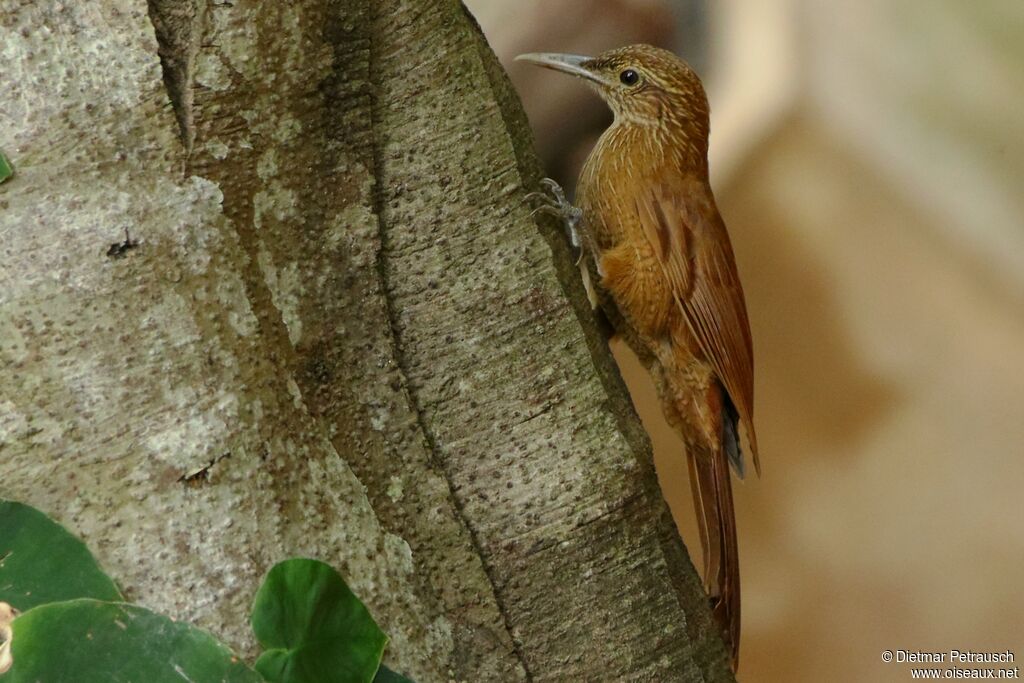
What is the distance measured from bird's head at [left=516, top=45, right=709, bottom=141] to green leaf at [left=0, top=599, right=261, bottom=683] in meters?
1.14

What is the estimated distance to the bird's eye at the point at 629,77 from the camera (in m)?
1.67

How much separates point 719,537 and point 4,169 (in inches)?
39.7

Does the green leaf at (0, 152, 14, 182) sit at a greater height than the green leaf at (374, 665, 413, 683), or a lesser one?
greater

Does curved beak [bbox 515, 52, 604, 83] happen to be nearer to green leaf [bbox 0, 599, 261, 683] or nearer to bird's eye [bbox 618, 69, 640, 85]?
bird's eye [bbox 618, 69, 640, 85]

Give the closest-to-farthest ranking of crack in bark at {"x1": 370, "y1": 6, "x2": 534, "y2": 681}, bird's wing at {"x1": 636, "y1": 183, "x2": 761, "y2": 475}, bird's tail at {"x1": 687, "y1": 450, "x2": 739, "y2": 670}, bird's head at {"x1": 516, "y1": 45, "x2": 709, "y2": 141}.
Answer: crack in bark at {"x1": 370, "y1": 6, "x2": 534, "y2": 681}
bird's tail at {"x1": 687, "y1": 450, "x2": 739, "y2": 670}
bird's wing at {"x1": 636, "y1": 183, "x2": 761, "y2": 475}
bird's head at {"x1": 516, "y1": 45, "x2": 709, "y2": 141}

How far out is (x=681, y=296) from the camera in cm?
145

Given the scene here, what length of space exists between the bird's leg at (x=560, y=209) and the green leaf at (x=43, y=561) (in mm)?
516

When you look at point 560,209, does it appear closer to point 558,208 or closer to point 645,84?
point 558,208

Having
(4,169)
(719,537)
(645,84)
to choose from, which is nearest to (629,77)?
(645,84)

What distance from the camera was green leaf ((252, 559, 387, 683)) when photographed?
0.77m

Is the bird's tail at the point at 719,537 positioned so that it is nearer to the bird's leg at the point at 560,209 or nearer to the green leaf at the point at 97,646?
the bird's leg at the point at 560,209

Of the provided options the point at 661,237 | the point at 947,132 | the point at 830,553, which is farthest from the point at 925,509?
the point at 661,237

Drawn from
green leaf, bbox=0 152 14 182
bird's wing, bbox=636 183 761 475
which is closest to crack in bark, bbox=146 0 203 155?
green leaf, bbox=0 152 14 182

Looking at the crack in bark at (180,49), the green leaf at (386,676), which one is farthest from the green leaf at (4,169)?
the green leaf at (386,676)
